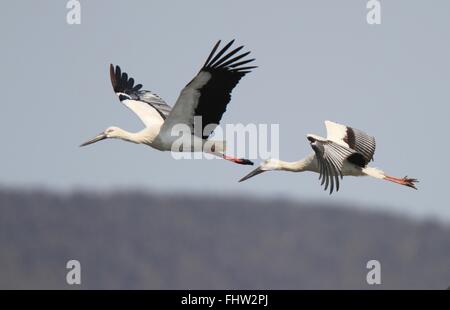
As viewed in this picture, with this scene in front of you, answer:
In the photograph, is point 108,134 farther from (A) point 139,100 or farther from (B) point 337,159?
(B) point 337,159

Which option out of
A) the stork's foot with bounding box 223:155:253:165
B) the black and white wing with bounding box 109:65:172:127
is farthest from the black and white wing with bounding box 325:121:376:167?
the black and white wing with bounding box 109:65:172:127

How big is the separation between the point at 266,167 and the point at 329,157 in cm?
199

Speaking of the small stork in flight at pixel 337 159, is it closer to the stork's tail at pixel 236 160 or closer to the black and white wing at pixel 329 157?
the black and white wing at pixel 329 157

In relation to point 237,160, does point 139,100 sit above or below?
above

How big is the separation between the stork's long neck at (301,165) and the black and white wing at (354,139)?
0.36 m

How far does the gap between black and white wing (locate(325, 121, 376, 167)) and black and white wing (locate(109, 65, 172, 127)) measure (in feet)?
6.09

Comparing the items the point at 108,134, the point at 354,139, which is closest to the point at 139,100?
the point at 108,134

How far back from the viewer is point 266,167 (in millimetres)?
15680

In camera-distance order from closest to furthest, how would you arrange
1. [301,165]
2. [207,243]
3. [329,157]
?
[329,157] < [301,165] < [207,243]

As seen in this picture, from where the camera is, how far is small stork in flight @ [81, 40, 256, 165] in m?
13.9

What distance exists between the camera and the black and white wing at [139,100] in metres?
15.5

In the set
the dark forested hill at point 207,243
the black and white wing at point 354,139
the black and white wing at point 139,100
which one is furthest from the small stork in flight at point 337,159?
the dark forested hill at point 207,243
